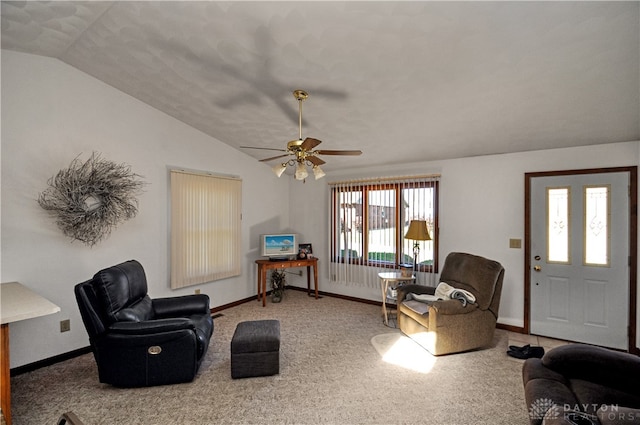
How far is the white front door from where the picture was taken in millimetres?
3299

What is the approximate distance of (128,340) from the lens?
2518 millimetres

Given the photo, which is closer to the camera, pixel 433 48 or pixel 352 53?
pixel 433 48

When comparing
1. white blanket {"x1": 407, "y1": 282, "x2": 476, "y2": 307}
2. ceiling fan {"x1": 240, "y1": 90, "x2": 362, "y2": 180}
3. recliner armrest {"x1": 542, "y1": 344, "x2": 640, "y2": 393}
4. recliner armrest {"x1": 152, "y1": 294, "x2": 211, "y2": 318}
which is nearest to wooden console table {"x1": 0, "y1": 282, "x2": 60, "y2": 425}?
recliner armrest {"x1": 152, "y1": 294, "x2": 211, "y2": 318}

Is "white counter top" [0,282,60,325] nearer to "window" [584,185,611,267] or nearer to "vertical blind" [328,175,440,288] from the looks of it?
"vertical blind" [328,175,440,288]

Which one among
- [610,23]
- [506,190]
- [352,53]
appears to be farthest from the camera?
[506,190]

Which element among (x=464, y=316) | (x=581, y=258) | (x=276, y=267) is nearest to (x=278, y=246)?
(x=276, y=267)

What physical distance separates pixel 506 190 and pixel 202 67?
391 cm

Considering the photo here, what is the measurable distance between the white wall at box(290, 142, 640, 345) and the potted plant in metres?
2.72

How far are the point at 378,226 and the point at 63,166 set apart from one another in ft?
13.8

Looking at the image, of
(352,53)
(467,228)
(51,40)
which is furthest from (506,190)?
(51,40)

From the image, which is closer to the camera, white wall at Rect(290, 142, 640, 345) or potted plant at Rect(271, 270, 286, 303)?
white wall at Rect(290, 142, 640, 345)

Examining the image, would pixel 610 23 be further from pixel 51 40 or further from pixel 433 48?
pixel 51 40

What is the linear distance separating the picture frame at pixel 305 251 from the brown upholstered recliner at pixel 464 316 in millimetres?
2284

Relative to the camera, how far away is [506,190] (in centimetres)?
392
